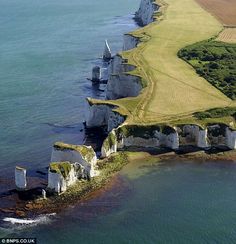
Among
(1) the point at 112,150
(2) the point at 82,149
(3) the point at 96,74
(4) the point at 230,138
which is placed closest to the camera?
(2) the point at 82,149

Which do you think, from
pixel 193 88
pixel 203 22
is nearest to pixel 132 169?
pixel 193 88

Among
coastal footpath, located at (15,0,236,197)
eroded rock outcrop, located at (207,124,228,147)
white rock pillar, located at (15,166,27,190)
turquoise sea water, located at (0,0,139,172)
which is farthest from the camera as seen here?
turquoise sea water, located at (0,0,139,172)

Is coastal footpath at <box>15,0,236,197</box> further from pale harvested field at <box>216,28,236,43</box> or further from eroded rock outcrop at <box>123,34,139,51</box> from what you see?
pale harvested field at <box>216,28,236,43</box>

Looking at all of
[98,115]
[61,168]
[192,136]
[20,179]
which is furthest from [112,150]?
[20,179]

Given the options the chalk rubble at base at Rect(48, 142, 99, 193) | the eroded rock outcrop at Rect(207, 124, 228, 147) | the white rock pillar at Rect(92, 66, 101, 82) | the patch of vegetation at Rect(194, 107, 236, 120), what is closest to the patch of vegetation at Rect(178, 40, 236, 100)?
the patch of vegetation at Rect(194, 107, 236, 120)

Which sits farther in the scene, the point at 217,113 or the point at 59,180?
the point at 217,113

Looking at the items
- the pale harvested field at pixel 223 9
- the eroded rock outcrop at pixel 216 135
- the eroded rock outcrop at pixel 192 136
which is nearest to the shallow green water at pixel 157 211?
the eroded rock outcrop at pixel 192 136

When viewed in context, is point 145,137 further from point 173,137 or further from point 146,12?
point 146,12
